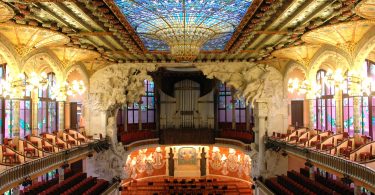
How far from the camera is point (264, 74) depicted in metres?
24.1

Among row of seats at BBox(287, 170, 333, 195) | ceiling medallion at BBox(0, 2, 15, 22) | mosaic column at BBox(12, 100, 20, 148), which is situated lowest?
row of seats at BBox(287, 170, 333, 195)

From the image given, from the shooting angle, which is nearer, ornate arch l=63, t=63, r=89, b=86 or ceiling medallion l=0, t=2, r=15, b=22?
ceiling medallion l=0, t=2, r=15, b=22

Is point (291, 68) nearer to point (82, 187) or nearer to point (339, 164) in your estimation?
point (339, 164)

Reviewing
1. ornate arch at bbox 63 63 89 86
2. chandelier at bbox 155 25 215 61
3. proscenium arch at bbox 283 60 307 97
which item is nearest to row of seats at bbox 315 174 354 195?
proscenium arch at bbox 283 60 307 97

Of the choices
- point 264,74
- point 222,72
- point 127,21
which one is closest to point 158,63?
point 222,72

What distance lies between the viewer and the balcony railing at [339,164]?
12.1 meters

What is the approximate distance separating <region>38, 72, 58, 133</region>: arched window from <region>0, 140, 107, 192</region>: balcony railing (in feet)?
16.9

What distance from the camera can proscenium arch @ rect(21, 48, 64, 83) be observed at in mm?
17486

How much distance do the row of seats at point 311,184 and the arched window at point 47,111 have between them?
51.5 feet

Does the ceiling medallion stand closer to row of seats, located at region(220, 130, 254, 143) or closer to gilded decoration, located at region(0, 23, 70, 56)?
gilded decoration, located at region(0, 23, 70, 56)

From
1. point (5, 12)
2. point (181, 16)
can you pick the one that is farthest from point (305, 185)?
point (5, 12)

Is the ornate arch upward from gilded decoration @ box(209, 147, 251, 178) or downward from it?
upward

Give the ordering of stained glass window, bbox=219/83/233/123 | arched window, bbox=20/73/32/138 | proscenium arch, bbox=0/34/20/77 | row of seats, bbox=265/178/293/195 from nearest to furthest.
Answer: proscenium arch, bbox=0/34/20/77 → row of seats, bbox=265/178/293/195 → arched window, bbox=20/73/32/138 → stained glass window, bbox=219/83/233/123

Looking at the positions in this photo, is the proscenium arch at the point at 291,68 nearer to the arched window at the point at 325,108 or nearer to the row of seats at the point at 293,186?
the arched window at the point at 325,108
